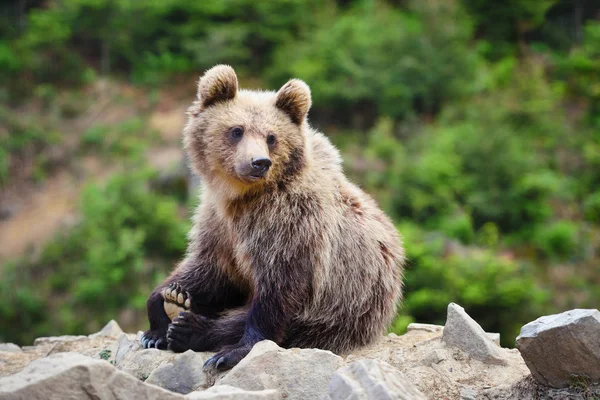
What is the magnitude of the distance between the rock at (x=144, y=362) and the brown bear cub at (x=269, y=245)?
13cm

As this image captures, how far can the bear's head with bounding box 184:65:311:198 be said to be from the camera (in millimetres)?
5066

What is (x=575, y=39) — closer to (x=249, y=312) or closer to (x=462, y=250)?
(x=462, y=250)

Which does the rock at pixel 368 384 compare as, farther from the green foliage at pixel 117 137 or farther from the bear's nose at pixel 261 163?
the green foliage at pixel 117 137

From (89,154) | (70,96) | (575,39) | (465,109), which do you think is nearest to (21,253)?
(89,154)

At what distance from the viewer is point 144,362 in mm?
5117

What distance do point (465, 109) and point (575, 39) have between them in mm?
7976

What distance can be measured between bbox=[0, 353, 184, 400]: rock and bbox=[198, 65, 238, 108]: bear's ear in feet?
7.81

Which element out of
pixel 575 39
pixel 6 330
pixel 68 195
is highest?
pixel 575 39

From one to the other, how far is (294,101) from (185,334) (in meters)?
1.98

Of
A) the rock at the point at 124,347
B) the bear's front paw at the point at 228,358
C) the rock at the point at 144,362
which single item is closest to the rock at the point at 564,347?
the bear's front paw at the point at 228,358

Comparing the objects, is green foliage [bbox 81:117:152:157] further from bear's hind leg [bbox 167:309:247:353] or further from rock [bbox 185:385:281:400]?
rock [bbox 185:385:281:400]

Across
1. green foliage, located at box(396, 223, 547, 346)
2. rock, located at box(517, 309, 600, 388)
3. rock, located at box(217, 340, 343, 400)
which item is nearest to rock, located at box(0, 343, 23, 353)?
rock, located at box(217, 340, 343, 400)

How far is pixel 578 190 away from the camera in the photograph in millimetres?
19703

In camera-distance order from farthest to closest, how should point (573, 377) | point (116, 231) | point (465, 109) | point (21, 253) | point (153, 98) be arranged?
point (153, 98) → point (465, 109) → point (21, 253) → point (116, 231) → point (573, 377)
